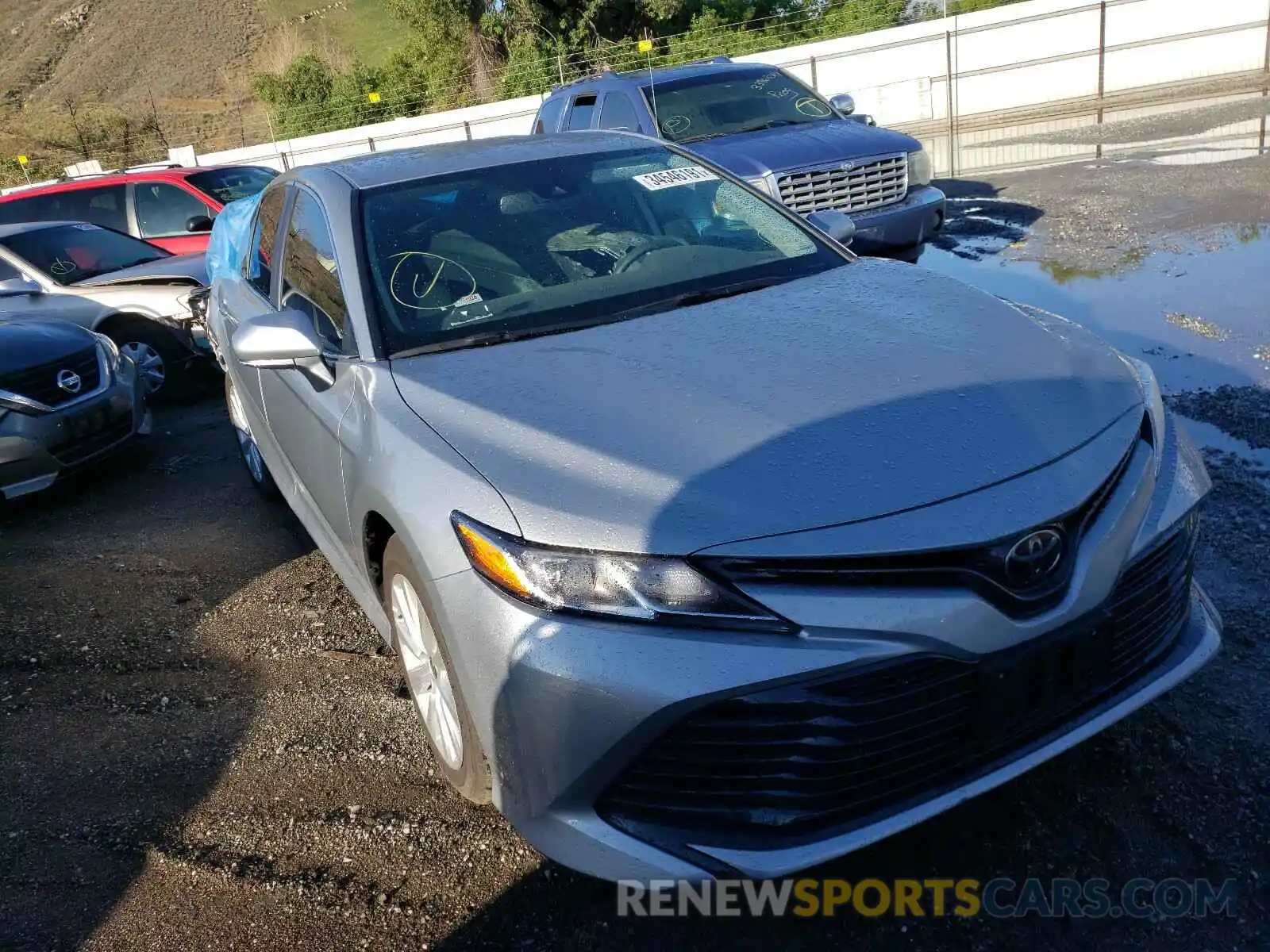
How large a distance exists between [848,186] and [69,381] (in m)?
5.28

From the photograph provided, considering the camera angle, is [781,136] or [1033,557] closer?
[1033,557]

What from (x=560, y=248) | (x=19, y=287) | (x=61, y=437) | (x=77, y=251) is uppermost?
(x=560, y=248)

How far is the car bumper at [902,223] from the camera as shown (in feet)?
23.6

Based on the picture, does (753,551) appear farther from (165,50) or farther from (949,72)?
(165,50)

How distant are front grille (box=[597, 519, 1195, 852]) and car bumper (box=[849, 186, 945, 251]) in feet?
17.8

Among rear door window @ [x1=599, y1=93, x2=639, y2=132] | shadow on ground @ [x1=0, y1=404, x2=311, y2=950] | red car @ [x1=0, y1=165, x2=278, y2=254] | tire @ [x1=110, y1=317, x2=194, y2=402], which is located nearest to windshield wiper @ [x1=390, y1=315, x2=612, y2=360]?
shadow on ground @ [x1=0, y1=404, x2=311, y2=950]

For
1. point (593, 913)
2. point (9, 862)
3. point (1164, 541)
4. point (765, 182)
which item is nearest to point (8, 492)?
point (9, 862)

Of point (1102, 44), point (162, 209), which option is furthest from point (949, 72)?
point (162, 209)

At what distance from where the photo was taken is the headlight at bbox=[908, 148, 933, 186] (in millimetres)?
7656

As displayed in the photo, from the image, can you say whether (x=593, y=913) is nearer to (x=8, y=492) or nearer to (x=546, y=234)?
(x=546, y=234)

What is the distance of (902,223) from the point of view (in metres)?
7.28

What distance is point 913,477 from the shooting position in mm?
2066

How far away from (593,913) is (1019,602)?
1.21 meters

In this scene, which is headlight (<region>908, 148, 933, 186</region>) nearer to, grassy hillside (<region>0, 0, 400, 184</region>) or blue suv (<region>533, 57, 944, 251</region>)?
blue suv (<region>533, 57, 944, 251</region>)
